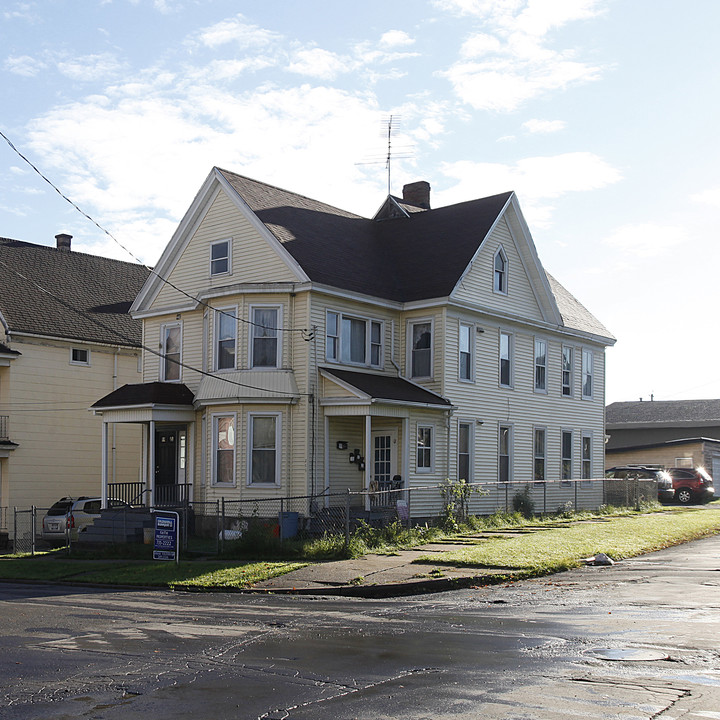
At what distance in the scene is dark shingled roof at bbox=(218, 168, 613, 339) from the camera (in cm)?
2697

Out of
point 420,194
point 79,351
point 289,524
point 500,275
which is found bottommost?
point 289,524

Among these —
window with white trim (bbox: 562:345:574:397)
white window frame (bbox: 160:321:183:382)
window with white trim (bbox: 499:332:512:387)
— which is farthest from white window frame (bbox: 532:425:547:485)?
Result: white window frame (bbox: 160:321:183:382)

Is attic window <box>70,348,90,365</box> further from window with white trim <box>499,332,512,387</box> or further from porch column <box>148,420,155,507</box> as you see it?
window with white trim <box>499,332,512,387</box>

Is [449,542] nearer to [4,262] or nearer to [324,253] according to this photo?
[324,253]

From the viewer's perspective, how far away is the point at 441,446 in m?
27.6

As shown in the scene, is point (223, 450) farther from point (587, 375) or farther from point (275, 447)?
point (587, 375)

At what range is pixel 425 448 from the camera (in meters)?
27.2

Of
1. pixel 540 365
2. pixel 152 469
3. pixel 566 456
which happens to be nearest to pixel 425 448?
pixel 540 365

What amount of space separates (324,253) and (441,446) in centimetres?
650

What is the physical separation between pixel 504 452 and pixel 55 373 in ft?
52.7

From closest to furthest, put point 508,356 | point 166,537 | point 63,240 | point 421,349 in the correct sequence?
point 166,537 → point 421,349 → point 508,356 → point 63,240

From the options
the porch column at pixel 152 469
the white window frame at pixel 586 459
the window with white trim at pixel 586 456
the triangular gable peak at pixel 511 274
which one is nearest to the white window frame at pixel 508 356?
the triangular gable peak at pixel 511 274

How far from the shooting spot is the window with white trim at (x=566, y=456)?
111ft

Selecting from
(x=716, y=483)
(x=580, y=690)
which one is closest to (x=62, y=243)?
(x=716, y=483)
